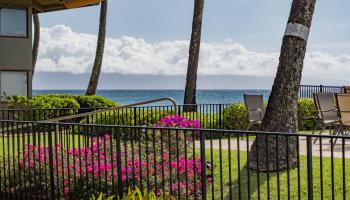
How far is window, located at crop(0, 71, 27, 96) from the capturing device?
20.4 metres

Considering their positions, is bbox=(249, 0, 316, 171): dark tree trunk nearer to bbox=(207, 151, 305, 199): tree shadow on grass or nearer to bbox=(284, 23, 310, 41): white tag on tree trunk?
bbox=(284, 23, 310, 41): white tag on tree trunk

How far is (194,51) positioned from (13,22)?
7.30 meters

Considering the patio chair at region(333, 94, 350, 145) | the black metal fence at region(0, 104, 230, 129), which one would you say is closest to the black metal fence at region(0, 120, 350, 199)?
the patio chair at region(333, 94, 350, 145)

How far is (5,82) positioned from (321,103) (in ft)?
41.7

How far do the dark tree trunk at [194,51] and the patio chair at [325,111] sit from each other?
10511mm

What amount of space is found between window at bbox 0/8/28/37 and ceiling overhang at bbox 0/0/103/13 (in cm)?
30

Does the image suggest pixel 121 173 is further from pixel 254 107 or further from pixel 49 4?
pixel 49 4

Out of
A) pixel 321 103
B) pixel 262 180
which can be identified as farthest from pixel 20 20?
pixel 262 180

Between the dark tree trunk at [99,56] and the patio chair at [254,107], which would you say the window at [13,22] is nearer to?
the dark tree trunk at [99,56]

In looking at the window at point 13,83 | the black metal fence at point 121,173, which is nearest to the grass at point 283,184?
the black metal fence at point 121,173

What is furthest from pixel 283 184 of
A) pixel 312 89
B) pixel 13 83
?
pixel 312 89

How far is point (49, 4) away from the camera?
71.2ft

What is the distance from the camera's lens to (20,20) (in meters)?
20.7

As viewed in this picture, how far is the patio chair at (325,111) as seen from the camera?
1169 centimetres
